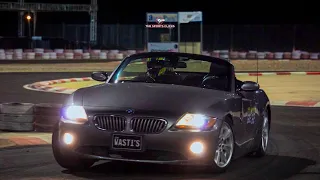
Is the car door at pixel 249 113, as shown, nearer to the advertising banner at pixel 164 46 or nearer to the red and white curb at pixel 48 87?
the red and white curb at pixel 48 87

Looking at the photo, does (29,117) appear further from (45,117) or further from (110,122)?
(110,122)

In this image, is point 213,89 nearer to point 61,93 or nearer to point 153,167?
point 153,167

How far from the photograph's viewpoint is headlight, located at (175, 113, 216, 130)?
620 centimetres

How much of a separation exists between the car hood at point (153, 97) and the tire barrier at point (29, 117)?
3.22m

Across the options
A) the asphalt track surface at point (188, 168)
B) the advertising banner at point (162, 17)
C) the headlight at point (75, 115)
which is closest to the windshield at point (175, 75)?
the asphalt track surface at point (188, 168)

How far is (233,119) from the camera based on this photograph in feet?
22.6

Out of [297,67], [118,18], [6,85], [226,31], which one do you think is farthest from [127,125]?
[118,18]

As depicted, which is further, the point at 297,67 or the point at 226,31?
the point at 226,31

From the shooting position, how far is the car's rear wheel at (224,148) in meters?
6.53

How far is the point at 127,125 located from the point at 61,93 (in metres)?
12.6

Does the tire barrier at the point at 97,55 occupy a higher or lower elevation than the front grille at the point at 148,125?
lower

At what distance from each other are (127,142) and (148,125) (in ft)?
0.88

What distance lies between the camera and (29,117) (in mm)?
10156

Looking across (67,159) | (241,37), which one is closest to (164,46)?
(241,37)
